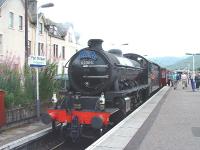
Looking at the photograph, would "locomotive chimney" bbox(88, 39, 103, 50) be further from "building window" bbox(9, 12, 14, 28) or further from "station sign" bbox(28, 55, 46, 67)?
"building window" bbox(9, 12, 14, 28)

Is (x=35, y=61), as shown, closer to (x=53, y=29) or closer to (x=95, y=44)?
(x=95, y=44)

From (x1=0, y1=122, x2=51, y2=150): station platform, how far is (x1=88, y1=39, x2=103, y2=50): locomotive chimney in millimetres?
2983

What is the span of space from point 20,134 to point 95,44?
372 centimetres

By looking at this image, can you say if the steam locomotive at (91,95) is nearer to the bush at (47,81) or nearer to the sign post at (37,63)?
the sign post at (37,63)

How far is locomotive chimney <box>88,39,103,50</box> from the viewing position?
12.7m

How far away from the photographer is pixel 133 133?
1019cm

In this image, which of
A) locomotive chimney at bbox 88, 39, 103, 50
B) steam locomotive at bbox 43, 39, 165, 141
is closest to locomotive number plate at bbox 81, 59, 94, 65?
steam locomotive at bbox 43, 39, 165, 141

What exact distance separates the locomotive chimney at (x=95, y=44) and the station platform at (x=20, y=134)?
2.98 m

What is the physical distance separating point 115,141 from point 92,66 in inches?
153

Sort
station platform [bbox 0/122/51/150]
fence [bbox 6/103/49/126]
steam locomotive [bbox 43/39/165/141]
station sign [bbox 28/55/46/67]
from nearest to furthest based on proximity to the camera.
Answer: station platform [bbox 0/122/51/150]
steam locomotive [bbox 43/39/165/141]
fence [bbox 6/103/49/126]
station sign [bbox 28/55/46/67]

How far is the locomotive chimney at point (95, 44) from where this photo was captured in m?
12.7

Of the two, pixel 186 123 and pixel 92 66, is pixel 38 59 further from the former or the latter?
pixel 186 123

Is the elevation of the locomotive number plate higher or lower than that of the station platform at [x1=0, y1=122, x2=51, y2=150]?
higher

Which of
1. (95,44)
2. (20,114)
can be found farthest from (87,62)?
(20,114)
